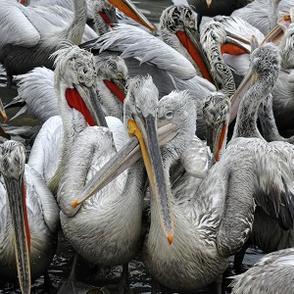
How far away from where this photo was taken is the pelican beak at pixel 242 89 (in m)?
6.38

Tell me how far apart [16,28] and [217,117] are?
2.87 meters

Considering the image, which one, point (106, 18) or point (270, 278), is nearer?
point (270, 278)

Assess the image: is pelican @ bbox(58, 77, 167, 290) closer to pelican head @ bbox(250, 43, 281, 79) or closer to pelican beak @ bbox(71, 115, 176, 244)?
pelican beak @ bbox(71, 115, 176, 244)

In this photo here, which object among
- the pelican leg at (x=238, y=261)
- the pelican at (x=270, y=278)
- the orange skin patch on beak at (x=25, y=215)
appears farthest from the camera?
the pelican leg at (x=238, y=261)

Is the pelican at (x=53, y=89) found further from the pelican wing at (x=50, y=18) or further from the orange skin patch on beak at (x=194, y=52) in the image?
the pelican wing at (x=50, y=18)

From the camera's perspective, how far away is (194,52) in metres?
7.64

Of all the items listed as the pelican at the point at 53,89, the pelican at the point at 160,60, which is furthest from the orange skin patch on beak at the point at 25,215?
the pelican at the point at 160,60

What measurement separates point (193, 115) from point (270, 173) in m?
0.55

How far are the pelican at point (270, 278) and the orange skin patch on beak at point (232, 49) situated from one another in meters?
4.04

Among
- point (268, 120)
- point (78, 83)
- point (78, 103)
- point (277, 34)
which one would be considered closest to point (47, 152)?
point (78, 103)

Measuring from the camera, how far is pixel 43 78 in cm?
700

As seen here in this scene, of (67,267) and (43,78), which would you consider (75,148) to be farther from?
(43,78)

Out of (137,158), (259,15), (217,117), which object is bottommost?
(259,15)

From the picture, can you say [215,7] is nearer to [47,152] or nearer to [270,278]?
[47,152]
